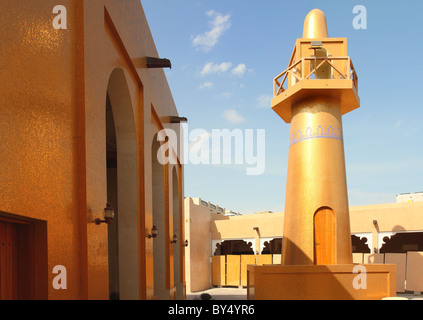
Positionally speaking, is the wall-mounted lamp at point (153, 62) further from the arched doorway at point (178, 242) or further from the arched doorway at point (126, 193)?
the arched doorway at point (178, 242)

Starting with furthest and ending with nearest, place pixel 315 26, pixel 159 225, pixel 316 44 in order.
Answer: pixel 159 225, pixel 315 26, pixel 316 44

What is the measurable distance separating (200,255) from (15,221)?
826 inches

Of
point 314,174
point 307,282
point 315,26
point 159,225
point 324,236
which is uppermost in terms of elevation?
point 315,26

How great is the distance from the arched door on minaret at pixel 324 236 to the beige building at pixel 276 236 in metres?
9.51

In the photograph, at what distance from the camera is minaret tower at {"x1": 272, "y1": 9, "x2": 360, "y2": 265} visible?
11.2m

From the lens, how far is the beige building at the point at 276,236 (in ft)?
62.9

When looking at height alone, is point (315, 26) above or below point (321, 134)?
above

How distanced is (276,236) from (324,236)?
1215cm

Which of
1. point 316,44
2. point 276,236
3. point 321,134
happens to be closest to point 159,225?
point 321,134

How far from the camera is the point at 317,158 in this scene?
37.3 feet

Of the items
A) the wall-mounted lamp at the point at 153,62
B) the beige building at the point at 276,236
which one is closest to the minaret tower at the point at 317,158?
the wall-mounted lamp at the point at 153,62

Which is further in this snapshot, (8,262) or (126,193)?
(126,193)

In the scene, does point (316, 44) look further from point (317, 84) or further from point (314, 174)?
point (314, 174)
